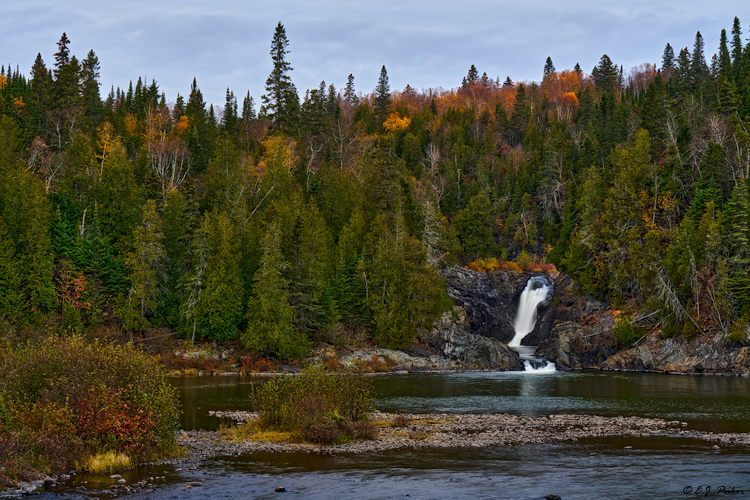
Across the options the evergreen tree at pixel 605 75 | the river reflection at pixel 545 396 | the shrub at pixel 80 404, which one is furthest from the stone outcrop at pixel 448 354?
the evergreen tree at pixel 605 75

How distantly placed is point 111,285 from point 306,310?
2214cm

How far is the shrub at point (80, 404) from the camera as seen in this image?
21.3 m

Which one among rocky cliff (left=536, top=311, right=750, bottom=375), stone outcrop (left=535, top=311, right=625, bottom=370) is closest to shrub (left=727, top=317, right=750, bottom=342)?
rocky cliff (left=536, top=311, right=750, bottom=375)

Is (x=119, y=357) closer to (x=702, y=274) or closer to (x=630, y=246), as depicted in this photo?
(x=702, y=274)

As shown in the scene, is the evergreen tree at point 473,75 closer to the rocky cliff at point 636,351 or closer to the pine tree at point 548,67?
the pine tree at point 548,67

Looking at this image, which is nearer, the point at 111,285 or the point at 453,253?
the point at 111,285

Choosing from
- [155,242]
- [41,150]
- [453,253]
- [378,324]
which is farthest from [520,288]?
[41,150]

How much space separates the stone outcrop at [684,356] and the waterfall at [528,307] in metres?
14.6

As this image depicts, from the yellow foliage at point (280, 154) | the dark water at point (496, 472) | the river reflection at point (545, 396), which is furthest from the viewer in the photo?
the yellow foliage at point (280, 154)

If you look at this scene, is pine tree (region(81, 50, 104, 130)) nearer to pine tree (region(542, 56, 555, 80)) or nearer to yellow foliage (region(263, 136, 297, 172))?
yellow foliage (region(263, 136, 297, 172))

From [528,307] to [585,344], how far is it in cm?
1456

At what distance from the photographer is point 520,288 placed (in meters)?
94.3

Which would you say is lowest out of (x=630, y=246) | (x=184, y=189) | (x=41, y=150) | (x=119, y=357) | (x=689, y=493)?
(x=689, y=493)

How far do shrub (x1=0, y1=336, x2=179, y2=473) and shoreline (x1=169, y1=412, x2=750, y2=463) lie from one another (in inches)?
84.4
